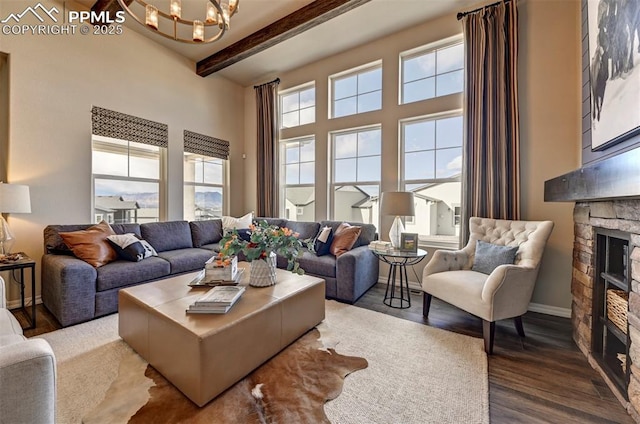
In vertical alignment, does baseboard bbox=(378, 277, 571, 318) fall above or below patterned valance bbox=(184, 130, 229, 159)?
below

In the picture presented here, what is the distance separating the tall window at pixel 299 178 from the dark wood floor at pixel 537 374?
2.47 metres

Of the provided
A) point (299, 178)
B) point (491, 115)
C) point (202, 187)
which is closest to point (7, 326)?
point (202, 187)

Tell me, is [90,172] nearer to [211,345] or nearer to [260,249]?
[260,249]

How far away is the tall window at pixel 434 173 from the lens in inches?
131

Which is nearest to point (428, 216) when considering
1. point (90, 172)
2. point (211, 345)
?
point (211, 345)

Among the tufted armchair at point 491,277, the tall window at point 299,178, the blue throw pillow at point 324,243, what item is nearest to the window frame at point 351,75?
the tall window at point 299,178

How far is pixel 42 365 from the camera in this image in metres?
0.85

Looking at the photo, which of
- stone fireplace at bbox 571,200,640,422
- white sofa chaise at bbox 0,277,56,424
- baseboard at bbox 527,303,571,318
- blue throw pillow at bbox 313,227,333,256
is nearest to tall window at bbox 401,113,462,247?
baseboard at bbox 527,303,571,318

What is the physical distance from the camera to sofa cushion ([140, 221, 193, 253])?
3428mm

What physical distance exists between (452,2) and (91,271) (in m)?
4.71

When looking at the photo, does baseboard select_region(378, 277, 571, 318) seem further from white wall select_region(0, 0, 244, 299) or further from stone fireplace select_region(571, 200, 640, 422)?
white wall select_region(0, 0, 244, 299)

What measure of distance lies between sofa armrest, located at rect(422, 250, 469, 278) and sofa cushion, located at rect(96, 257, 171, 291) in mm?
2800

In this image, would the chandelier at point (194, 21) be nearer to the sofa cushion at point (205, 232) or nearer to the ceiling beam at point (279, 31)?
the ceiling beam at point (279, 31)

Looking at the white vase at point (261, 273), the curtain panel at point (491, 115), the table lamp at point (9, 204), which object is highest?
the curtain panel at point (491, 115)
